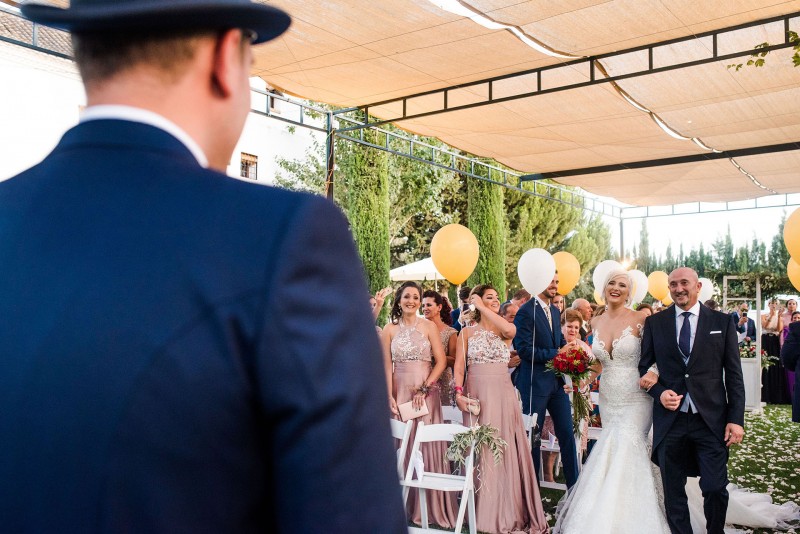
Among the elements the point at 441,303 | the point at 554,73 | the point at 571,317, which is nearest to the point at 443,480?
the point at 441,303

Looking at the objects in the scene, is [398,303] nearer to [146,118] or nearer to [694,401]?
[694,401]

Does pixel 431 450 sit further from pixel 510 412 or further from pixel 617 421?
pixel 617 421

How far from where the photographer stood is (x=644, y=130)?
10.7 meters

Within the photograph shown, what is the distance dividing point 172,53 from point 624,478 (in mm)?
5970

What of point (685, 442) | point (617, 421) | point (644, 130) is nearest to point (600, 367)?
point (617, 421)

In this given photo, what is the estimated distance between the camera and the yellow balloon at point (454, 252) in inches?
388

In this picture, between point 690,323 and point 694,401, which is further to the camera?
point 690,323

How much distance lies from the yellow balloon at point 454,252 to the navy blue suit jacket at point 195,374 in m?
9.04

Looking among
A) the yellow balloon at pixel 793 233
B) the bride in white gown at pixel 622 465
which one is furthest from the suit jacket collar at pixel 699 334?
the yellow balloon at pixel 793 233

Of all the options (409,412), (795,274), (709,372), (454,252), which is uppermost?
(454,252)

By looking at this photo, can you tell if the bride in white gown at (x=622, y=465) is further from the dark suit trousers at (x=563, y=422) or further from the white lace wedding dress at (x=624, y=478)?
the dark suit trousers at (x=563, y=422)

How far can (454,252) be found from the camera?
9852mm

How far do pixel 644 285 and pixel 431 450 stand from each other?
847 centimetres

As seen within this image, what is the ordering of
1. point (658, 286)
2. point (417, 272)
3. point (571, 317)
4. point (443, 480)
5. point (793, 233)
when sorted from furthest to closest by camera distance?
point (417, 272), point (658, 286), point (571, 317), point (793, 233), point (443, 480)
